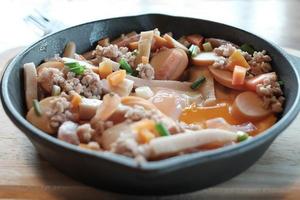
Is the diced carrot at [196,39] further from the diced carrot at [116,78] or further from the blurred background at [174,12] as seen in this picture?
the blurred background at [174,12]

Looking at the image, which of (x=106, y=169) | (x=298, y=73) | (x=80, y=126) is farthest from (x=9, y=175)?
(x=298, y=73)

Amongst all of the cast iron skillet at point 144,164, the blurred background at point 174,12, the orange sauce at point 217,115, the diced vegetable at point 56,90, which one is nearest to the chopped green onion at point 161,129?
the cast iron skillet at point 144,164

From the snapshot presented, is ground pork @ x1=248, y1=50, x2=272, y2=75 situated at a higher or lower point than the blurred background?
higher

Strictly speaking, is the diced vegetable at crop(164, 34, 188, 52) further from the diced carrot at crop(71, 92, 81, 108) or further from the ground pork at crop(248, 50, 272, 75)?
the diced carrot at crop(71, 92, 81, 108)

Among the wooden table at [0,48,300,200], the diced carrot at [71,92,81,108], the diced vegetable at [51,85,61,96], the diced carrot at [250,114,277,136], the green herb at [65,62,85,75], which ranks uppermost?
the green herb at [65,62,85,75]

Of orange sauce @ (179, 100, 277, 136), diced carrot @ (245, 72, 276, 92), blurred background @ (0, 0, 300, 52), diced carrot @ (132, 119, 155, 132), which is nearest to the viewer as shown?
diced carrot @ (132, 119, 155, 132)

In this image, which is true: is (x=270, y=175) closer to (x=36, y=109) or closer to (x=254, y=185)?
(x=254, y=185)

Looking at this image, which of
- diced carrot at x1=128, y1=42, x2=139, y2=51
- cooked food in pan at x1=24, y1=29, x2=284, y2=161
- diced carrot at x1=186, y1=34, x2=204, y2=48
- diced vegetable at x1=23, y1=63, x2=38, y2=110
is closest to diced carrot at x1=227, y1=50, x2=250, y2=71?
cooked food in pan at x1=24, y1=29, x2=284, y2=161
